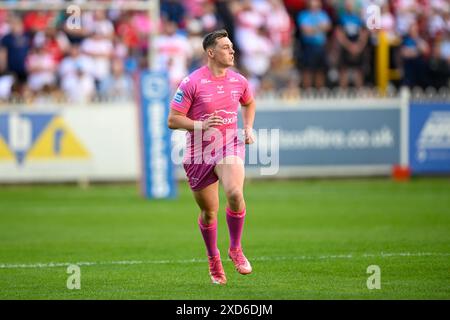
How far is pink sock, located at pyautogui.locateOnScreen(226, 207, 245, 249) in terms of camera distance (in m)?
10.7

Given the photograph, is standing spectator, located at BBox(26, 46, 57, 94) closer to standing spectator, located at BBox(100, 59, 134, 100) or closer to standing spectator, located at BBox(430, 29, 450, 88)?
standing spectator, located at BBox(100, 59, 134, 100)

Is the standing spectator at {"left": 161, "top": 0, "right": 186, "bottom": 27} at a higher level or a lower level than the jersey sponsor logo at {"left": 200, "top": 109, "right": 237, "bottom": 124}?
higher

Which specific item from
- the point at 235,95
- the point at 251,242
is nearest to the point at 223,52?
the point at 235,95

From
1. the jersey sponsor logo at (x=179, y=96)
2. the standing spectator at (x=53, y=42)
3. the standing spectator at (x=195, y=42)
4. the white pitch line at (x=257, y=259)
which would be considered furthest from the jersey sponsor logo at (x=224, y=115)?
the standing spectator at (x=53, y=42)

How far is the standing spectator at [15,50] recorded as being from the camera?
25.4 m

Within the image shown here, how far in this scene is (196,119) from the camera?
422 inches

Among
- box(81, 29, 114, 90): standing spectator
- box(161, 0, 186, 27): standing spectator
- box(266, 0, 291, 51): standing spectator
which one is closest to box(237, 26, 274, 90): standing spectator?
box(266, 0, 291, 51): standing spectator

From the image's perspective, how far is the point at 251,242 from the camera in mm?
14750

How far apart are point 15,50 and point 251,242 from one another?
41.1ft

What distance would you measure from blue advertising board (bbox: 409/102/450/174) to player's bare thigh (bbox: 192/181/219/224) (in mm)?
14650

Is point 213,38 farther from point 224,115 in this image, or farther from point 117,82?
point 117,82

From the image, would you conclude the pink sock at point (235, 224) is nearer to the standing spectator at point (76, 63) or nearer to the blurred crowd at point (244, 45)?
the blurred crowd at point (244, 45)
